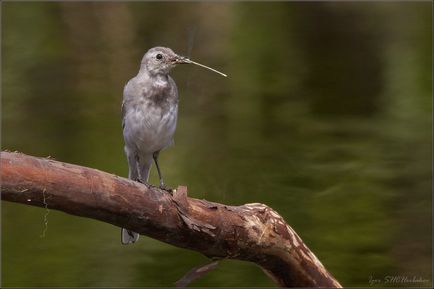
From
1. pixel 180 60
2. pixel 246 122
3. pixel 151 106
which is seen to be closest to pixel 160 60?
pixel 180 60

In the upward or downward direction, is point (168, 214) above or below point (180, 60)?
below

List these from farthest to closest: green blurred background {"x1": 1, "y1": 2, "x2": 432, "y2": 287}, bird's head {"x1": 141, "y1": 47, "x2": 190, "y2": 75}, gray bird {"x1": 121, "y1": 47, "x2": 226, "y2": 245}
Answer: green blurred background {"x1": 1, "y1": 2, "x2": 432, "y2": 287} < bird's head {"x1": 141, "y1": 47, "x2": 190, "y2": 75} < gray bird {"x1": 121, "y1": 47, "x2": 226, "y2": 245}

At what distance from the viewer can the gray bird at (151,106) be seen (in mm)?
6695

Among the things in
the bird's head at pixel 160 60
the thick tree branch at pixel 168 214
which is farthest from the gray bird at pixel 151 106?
the thick tree branch at pixel 168 214

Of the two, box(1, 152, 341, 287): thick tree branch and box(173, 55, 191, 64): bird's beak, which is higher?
box(173, 55, 191, 64): bird's beak

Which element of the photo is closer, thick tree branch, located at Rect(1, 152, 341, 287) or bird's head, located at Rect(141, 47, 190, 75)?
thick tree branch, located at Rect(1, 152, 341, 287)

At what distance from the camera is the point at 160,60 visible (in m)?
6.84

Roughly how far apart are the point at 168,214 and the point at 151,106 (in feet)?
4.81

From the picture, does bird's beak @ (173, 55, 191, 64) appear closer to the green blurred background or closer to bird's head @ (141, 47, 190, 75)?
bird's head @ (141, 47, 190, 75)

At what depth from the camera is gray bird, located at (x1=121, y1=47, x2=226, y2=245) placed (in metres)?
6.70

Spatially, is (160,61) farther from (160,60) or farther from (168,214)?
(168,214)

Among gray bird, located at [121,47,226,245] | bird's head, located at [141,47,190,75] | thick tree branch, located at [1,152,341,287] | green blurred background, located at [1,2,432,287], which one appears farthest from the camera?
green blurred background, located at [1,2,432,287]

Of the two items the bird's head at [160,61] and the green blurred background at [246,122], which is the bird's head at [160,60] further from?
the green blurred background at [246,122]

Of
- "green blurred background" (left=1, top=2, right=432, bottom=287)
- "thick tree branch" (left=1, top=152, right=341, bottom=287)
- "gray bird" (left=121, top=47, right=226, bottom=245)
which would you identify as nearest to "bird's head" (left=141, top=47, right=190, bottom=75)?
"gray bird" (left=121, top=47, right=226, bottom=245)
